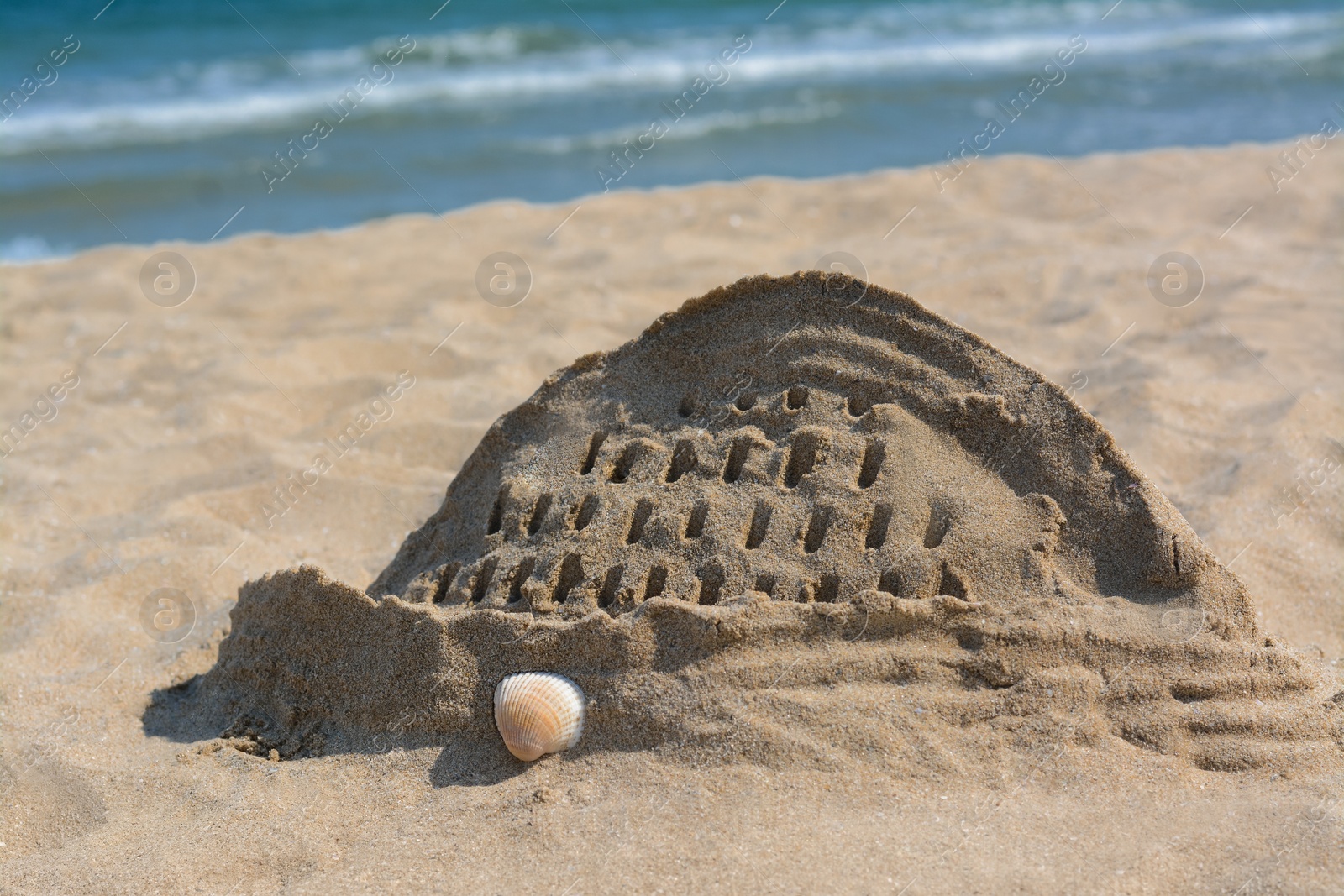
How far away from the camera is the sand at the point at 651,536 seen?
2.20 metres

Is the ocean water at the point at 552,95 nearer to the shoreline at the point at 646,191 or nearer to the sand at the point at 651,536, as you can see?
the shoreline at the point at 646,191

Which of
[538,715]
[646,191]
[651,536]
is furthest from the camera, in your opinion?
[646,191]

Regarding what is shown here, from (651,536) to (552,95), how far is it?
10354mm

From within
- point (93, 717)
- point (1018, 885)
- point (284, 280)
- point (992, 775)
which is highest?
point (284, 280)

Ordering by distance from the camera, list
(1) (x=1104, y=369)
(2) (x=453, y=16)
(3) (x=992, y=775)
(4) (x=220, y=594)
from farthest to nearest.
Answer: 1. (2) (x=453, y=16)
2. (1) (x=1104, y=369)
3. (4) (x=220, y=594)
4. (3) (x=992, y=775)

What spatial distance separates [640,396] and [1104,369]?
2635 mm

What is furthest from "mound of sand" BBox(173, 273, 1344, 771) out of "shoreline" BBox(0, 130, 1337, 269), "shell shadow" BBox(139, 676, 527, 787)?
"shoreline" BBox(0, 130, 1337, 269)

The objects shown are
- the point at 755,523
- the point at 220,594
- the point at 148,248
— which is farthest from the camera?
the point at 148,248

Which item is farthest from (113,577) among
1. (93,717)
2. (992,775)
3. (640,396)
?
(992,775)

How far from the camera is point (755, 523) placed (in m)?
2.62

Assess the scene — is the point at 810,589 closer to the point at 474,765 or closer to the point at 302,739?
the point at 474,765

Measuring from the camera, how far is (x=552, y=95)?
12.1 m

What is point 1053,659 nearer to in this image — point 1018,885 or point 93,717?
point 1018,885

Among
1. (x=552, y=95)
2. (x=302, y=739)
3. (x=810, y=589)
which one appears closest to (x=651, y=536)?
(x=810, y=589)
